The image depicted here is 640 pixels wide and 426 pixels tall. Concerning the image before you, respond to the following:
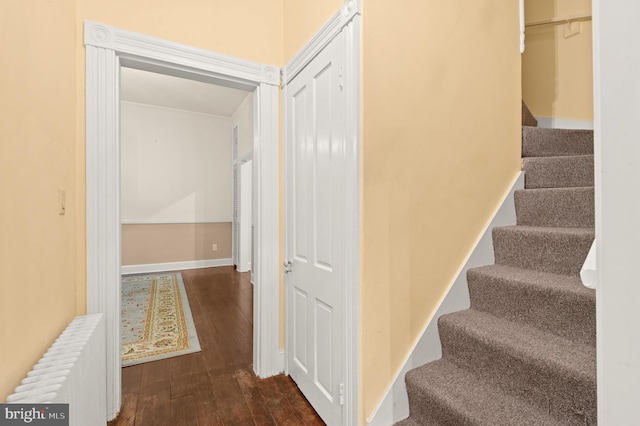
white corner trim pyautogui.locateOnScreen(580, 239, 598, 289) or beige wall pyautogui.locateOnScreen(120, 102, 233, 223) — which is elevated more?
beige wall pyautogui.locateOnScreen(120, 102, 233, 223)

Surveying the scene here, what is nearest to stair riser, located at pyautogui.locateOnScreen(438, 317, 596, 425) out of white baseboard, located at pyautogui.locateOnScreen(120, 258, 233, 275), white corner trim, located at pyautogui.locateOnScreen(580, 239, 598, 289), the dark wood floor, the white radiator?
white corner trim, located at pyautogui.locateOnScreen(580, 239, 598, 289)

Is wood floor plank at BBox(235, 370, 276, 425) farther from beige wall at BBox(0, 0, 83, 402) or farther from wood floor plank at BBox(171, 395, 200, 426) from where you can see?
beige wall at BBox(0, 0, 83, 402)

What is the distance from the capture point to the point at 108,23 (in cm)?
175

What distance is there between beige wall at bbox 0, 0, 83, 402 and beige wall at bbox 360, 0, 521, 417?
49.6 inches

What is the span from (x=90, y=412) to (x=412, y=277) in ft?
5.12

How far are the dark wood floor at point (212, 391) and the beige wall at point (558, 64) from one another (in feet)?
11.3

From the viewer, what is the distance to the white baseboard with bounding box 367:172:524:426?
4.93 feet

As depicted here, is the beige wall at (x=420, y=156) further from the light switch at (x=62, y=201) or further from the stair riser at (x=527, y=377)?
the light switch at (x=62, y=201)

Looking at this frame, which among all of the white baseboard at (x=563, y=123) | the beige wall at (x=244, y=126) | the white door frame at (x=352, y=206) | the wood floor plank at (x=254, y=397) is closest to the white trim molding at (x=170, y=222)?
the beige wall at (x=244, y=126)

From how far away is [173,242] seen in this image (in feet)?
19.5

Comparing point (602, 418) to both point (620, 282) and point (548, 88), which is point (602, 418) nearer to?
point (620, 282)

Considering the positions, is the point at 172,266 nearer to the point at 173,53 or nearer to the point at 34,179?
the point at 173,53

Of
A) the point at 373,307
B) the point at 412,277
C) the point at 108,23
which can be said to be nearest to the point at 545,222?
the point at 412,277

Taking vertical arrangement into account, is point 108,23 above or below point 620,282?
above
